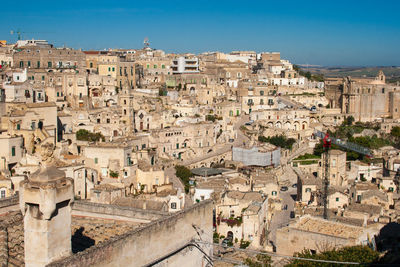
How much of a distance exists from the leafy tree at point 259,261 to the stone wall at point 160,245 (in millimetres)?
4233

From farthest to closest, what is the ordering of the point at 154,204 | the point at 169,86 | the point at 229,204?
the point at 169,86, the point at 229,204, the point at 154,204

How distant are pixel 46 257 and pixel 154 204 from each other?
11.0m

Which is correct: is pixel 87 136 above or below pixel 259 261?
above

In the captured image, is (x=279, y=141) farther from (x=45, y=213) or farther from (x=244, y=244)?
(x=45, y=213)

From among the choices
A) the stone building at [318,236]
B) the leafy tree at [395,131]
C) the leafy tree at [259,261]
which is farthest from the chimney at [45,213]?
the leafy tree at [395,131]

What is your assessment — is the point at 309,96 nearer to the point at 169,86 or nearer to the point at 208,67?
the point at 208,67

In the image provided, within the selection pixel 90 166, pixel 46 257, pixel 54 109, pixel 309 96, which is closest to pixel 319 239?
pixel 46 257

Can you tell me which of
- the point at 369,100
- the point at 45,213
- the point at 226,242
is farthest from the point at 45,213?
the point at 369,100

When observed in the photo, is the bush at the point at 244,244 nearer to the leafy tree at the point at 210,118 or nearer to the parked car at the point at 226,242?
the parked car at the point at 226,242

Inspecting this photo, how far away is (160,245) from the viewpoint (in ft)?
28.6

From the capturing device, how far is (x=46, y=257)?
679cm

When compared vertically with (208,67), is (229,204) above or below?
below

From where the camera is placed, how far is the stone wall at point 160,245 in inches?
289

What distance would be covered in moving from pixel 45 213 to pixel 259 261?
9.67 metres
